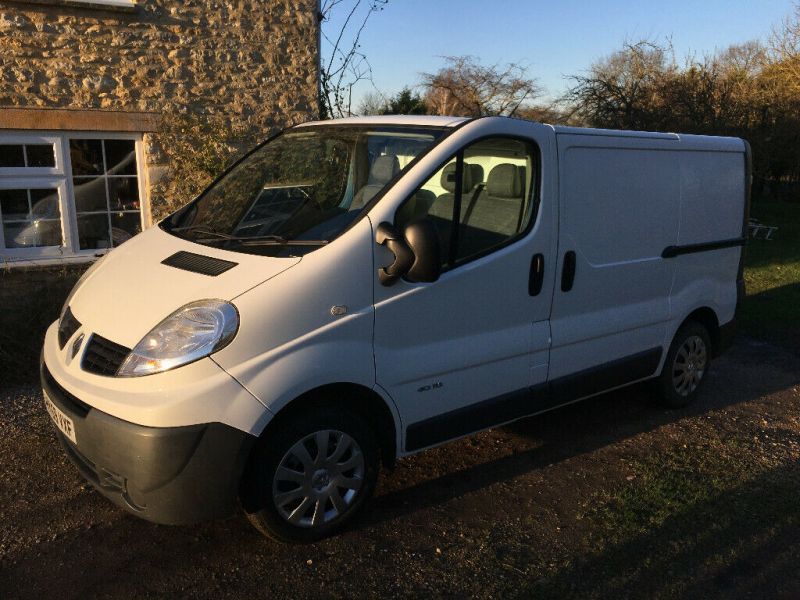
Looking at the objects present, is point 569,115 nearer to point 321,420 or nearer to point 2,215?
point 2,215

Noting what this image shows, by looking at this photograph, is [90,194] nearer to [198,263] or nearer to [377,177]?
[198,263]

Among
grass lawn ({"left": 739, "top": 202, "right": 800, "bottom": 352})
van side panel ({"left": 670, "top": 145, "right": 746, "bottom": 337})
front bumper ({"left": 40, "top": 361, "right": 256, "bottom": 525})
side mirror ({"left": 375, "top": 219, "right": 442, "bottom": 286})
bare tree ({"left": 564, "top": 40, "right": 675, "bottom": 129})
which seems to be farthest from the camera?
bare tree ({"left": 564, "top": 40, "right": 675, "bottom": 129})

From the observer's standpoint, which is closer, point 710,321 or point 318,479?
point 318,479

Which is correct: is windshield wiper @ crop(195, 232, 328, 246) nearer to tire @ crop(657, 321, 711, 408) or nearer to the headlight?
the headlight

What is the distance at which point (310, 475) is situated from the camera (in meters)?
3.25

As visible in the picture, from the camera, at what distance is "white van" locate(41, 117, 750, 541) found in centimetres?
293

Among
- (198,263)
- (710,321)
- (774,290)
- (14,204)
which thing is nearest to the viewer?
(198,263)

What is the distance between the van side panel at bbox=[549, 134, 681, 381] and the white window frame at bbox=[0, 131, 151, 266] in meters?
5.70

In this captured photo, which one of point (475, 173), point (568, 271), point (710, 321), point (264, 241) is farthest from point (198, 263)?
point (710, 321)

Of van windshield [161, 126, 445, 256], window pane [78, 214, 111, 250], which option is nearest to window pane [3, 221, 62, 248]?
window pane [78, 214, 111, 250]

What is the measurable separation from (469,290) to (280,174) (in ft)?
4.88

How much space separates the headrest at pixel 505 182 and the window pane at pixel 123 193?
5.62m

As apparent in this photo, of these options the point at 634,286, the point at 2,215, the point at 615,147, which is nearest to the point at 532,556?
the point at 634,286

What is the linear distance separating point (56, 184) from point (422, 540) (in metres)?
6.18
